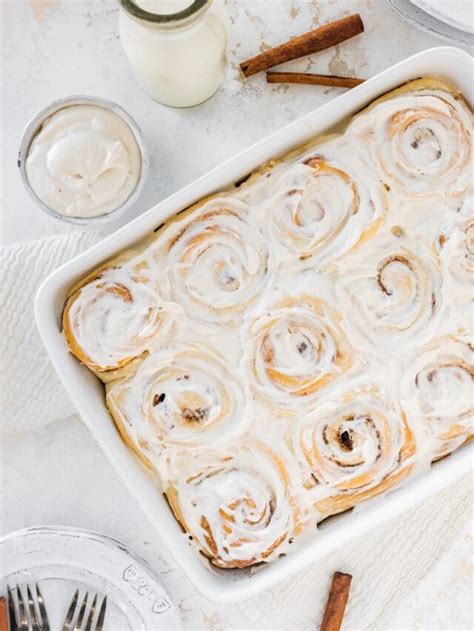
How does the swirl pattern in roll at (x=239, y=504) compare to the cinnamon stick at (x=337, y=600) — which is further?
the cinnamon stick at (x=337, y=600)

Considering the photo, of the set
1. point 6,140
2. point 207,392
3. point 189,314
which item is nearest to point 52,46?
point 6,140

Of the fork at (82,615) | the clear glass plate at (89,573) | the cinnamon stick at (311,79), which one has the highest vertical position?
the cinnamon stick at (311,79)

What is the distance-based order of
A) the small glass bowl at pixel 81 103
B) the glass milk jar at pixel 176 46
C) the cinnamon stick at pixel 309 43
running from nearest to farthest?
the glass milk jar at pixel 176 46
the small glass bowl at pixel 81 103
the cinnamon stick at pixel 309 43

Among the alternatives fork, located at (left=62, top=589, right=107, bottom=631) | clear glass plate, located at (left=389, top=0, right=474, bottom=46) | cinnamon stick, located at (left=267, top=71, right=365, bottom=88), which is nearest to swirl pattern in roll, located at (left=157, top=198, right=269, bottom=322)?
cinnamon stick, located at (left=267, top=71, right=365, bottom=88)

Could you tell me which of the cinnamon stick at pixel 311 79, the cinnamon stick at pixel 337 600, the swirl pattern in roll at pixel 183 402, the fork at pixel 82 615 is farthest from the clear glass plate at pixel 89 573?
the cinnamon stick at pixel 311 79

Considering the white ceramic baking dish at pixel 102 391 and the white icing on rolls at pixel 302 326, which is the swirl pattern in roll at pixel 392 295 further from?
the white ceramic baking dish at pixel 102 391

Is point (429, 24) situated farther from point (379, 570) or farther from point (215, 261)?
point (379, 570)

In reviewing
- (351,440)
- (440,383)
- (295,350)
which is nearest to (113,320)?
(295,350)

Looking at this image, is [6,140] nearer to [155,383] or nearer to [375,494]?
[155,383]
